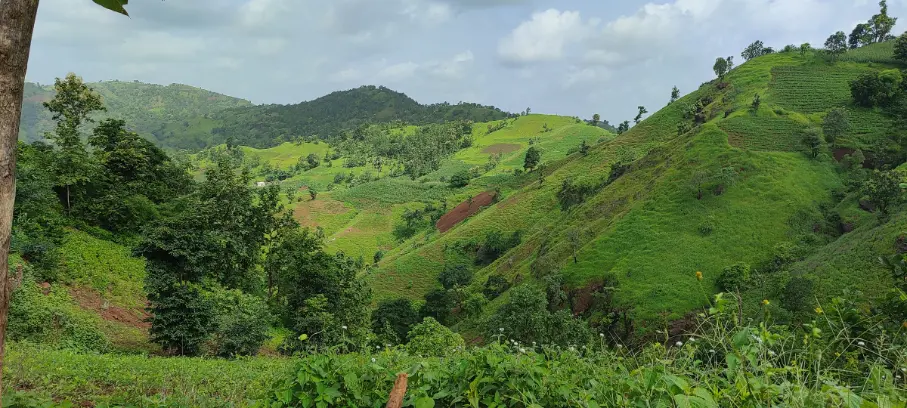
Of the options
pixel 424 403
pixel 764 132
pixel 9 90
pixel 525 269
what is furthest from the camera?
pixel 764 132

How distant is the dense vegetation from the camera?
383cm

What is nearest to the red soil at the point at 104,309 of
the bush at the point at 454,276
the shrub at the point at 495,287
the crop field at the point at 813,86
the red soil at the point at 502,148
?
the shrub at the point at 495,287

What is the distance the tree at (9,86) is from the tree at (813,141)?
70.5 m

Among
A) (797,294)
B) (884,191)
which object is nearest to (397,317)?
(797,294)

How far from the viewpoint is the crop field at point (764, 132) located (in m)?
59.0

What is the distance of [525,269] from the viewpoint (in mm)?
54125

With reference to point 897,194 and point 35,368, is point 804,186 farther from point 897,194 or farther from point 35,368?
point 35,368

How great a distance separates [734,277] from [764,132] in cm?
3250

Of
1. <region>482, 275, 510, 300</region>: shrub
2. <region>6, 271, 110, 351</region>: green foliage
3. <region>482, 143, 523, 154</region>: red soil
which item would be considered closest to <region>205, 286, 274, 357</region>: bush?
<region>6, 271, 110, 351</region>: green foliage

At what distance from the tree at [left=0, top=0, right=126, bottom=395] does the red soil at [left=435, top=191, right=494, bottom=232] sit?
81428mm

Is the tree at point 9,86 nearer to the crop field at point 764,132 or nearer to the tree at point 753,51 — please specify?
the crop field at point 764,132

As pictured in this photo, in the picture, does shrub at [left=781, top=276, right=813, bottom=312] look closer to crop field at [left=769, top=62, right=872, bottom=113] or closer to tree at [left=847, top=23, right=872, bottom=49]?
crop field at [left=769, top=62, right=872, bottom=113]

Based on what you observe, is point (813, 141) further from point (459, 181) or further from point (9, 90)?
point (9, 90)

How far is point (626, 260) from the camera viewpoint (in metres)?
45.0
